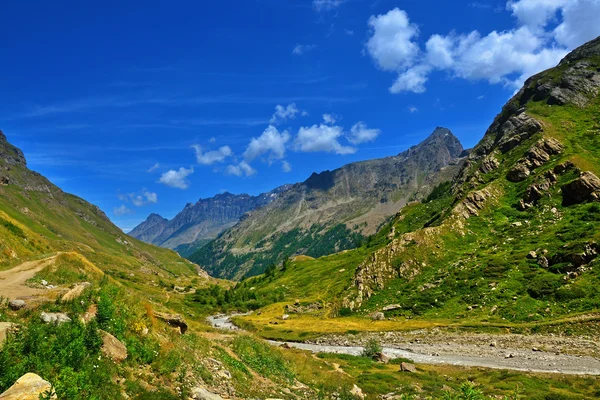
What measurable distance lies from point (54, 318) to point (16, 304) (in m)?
2.89

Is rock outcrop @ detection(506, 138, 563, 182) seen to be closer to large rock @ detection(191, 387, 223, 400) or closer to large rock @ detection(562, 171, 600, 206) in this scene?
large rock @ detection(562, 171, 600, 206)

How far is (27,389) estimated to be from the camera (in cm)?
1200

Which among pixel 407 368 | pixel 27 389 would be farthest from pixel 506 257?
pixel 27 389

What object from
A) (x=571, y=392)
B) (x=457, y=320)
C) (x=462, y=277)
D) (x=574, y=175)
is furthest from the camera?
(x=574, y=175)

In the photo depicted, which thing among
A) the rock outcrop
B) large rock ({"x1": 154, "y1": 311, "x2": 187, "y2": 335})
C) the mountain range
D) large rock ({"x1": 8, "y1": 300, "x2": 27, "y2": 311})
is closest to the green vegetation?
the mountain range

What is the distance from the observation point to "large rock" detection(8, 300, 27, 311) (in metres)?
19.5

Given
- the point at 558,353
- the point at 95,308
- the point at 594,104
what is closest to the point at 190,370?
the point at 95,308

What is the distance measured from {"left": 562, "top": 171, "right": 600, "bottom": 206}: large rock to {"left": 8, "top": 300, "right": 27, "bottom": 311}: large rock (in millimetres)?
125677

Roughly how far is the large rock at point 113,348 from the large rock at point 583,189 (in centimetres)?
12170

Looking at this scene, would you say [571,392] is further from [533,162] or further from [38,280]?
[533,162]

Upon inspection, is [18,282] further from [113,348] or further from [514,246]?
[514,246]

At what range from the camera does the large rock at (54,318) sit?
18.2 meters

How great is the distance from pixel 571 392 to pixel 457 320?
42.2 metres

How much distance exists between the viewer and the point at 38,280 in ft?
95.0
